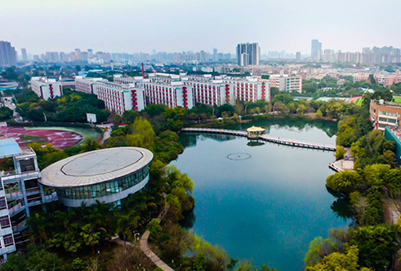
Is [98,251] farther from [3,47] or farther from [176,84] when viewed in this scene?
[3,47]

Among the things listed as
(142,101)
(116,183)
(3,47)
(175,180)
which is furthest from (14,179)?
(3,47)

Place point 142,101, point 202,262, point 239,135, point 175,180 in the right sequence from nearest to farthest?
1. point 202,262
2. point 175,180
3. point 239,135
4. point 142,101

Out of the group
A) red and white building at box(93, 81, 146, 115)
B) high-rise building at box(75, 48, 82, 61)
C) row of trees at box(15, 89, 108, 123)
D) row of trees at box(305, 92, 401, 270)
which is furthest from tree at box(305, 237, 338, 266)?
high-rise building at box(75, 48, 82, 61)

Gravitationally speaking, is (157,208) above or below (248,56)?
below

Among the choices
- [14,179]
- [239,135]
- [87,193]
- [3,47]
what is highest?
[3,47]

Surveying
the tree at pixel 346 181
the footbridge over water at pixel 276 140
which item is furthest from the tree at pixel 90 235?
the footbridge over water at pixel 276 140

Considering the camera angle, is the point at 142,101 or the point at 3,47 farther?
the point at 3,47

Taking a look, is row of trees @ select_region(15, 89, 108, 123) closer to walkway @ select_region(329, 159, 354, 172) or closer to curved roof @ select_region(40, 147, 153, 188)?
curved roof @ select_region(40, 147, 153, 188)
